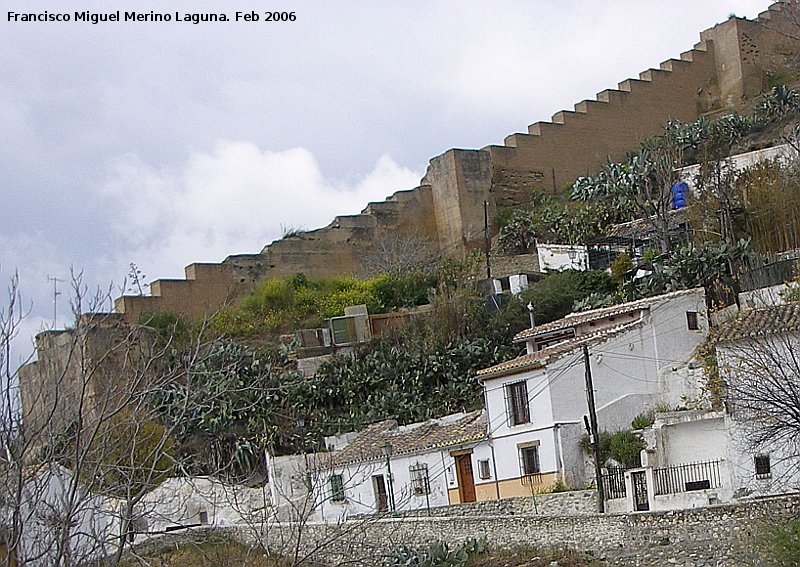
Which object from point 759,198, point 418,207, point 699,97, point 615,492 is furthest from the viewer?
point 699,97

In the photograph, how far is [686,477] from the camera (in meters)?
19.8

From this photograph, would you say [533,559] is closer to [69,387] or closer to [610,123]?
[69,387]

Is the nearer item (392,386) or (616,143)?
(392,386)

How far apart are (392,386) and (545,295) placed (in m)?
4.22

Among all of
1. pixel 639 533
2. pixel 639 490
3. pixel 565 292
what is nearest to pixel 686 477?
pixel 639 490

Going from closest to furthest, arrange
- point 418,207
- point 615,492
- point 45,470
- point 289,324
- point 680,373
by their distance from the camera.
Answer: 1. point 45,470
2. point 615,492
3. point 680,373
4. point 289,324
5. point 418,207

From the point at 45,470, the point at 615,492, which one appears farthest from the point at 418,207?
the point at 45,470

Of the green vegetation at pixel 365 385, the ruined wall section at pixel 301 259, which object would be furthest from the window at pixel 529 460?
the ruined wall section at pixel 301 259

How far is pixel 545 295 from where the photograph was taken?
29.8m

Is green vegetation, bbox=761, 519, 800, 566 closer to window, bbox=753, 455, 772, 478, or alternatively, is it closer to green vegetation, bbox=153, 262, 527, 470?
window, bbox=753, 455, 772, 478

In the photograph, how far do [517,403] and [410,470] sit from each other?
2.91 metres

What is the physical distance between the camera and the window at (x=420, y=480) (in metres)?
24.9

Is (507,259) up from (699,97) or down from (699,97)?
down

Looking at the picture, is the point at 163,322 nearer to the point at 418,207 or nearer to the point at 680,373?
the point at 418,207
